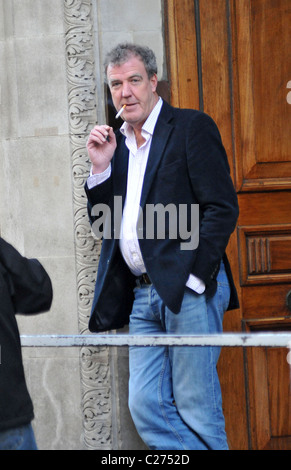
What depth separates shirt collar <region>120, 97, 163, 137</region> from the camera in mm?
3492

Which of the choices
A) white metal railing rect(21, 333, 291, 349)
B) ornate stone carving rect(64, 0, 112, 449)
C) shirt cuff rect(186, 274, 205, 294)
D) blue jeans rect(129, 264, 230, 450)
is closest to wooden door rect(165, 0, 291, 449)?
ornate stone carving rect(64, 0, 112, 449)

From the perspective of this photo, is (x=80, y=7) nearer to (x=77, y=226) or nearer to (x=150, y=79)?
(x=150, y=79)

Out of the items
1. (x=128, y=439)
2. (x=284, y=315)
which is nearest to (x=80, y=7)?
(x=284, y=315)

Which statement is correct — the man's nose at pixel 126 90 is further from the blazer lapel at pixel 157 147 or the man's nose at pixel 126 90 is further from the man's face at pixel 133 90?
the blazer lapel at pixel 157 147

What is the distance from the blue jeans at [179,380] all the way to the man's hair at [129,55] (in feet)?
3.03

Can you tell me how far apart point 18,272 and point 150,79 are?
1.42m

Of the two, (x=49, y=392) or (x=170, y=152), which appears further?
(x=49, y=392)

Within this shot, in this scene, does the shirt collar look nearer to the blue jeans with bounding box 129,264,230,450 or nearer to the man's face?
the man's face

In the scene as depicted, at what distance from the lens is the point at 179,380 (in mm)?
3389

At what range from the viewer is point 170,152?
340 cm

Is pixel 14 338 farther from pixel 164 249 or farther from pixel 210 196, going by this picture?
pixel 210 196

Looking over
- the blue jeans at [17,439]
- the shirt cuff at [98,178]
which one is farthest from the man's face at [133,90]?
the blue jeans at [17,439]

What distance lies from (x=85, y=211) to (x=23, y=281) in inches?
62.2

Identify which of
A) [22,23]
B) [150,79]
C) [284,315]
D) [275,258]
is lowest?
[284,315]
